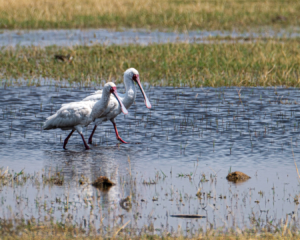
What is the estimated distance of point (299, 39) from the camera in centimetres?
2467

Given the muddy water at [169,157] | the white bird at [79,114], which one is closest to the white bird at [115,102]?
the white bird at [79,114]

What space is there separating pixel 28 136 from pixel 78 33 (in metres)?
16.8

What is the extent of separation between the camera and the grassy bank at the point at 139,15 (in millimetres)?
29688

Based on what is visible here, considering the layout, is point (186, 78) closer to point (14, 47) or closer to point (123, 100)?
point (123, 100)

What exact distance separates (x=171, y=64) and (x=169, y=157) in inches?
365

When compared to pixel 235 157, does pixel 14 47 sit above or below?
above

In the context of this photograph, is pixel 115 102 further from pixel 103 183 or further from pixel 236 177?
pixel 236 177

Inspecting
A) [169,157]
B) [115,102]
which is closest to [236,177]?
[169,157]

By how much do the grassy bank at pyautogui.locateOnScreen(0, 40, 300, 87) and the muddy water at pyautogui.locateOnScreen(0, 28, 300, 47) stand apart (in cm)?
272

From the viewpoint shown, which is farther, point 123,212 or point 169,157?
point 169,157

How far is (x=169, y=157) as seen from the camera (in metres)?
9.52

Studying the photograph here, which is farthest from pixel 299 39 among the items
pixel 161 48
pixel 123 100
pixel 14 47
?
pixel 123 100

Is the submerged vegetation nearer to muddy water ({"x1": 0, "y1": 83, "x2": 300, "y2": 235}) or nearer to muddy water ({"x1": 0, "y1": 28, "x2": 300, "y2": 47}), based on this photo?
muddy water ({"x1": 0, "y1": 83, "x2": 300, "y2": 235})

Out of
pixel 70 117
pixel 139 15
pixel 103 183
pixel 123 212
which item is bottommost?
pixel 123 212
